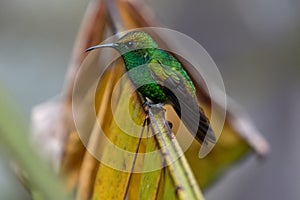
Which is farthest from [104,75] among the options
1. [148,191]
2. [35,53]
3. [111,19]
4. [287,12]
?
[287,12]

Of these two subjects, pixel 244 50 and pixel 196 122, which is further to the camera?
pixel 244 50

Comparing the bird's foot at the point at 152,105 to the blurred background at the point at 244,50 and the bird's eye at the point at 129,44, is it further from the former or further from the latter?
the blurred background at the point at 244,50

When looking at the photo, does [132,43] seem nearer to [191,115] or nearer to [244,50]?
[191,115]

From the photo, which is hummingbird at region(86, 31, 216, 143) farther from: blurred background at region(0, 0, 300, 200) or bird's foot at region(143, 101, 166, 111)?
blurred background at region(0, 0, 300, 200)

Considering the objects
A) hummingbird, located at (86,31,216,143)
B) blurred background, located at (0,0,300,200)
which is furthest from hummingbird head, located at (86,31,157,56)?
blurred background, located at (0,0,300,200)

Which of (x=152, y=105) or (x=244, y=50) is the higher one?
(x=152, y=105)

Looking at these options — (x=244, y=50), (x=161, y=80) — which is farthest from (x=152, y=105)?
(x=244, y=50)
